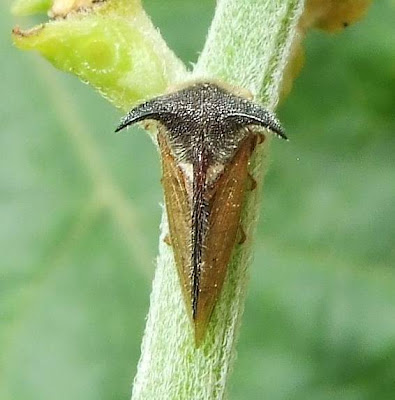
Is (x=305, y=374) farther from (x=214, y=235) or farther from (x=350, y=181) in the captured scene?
(x=214, y=235)

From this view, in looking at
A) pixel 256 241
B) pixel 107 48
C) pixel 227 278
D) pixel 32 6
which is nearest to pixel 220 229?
pixel 227 278

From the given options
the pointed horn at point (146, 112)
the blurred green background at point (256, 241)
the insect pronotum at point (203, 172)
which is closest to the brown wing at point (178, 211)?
the insect pronotum at point (203, 172)

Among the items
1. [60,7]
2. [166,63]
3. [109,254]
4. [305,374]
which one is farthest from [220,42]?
[305,374]

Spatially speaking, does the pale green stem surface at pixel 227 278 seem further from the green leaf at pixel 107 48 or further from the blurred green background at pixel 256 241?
the blurred green background at pixel 256 241

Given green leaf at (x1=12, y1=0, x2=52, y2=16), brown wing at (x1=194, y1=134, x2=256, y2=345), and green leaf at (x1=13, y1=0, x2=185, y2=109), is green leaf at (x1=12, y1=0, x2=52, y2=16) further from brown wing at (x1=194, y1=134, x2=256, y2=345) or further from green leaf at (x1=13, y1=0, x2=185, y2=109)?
brown wing at (x1=194, y1=134, x2=256, y2=345)

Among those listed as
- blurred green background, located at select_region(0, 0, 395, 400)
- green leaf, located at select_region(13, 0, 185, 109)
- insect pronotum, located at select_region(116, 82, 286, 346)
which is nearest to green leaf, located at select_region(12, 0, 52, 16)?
green leaf, located at select_region(13, 0, 185, 109)

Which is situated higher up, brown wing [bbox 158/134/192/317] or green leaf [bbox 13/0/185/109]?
green leaf [bbox 13/0/185/109]

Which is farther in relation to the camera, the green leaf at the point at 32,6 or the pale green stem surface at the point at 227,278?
the green leaf at the point at 32,6
